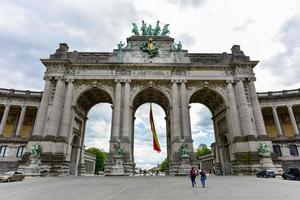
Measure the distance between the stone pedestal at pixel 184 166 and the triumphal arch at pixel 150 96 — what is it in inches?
7.7

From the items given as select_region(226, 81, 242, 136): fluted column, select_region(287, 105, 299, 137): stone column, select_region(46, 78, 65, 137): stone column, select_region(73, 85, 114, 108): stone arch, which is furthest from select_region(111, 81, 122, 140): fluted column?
select_region(287, 105, 299, 137): stone column

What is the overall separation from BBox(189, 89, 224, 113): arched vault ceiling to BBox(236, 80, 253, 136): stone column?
3471 mm

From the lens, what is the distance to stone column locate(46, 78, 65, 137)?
31359 millimetres

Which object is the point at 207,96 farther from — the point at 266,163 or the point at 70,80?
the point at 70,80

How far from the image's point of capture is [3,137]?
4109cm

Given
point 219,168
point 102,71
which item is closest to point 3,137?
point 102,71

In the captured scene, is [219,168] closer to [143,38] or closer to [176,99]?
[176,99]

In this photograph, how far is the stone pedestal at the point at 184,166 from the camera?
2780cm

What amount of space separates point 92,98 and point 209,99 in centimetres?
2375

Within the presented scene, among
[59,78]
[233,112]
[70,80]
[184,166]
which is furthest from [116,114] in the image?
[233,112]

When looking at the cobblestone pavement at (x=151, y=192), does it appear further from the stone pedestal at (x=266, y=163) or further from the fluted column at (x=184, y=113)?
the fluted column at (x=184, y=113)

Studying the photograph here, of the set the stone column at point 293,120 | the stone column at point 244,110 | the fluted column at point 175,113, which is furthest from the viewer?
the stone column at point 293,120

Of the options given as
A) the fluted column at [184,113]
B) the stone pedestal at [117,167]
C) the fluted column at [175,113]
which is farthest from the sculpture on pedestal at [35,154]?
the fluted column at [184,113]

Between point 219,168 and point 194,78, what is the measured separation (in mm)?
17561
